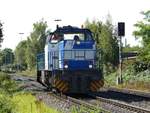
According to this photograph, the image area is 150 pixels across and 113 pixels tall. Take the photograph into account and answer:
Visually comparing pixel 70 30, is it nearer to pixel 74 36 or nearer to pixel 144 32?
pixel 74 36

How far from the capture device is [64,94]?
99.6ft

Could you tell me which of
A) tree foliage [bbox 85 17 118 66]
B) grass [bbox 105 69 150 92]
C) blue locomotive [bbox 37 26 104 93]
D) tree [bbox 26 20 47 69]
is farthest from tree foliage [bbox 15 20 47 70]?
blue locomotive [bbox 37 26 104 93]

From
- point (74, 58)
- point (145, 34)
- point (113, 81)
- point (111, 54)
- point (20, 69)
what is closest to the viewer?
point (74, 58)

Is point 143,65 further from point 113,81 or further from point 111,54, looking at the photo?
point 111,54

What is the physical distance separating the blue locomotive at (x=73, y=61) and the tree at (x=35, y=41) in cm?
6192

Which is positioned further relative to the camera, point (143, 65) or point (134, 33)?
point (143, 65)

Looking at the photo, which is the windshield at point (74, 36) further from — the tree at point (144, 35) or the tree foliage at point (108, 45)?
the tree foliage at point (108, 45)

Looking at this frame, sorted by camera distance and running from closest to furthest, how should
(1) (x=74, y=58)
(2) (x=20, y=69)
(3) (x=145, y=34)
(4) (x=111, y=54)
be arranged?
1. (1) (x=74, y=58)
2. (3) (x=145, y=34)
3. (4) (x=111, y=54)
4. (2) (x=20, y=69)

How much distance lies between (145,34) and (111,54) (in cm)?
1077

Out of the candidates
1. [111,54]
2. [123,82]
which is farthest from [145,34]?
[111,54]

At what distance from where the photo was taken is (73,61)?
30.0 m

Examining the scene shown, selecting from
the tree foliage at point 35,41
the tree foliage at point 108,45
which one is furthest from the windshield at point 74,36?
the tree foliage at point 35,41

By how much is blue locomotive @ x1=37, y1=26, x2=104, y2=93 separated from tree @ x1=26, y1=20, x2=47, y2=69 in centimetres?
6192

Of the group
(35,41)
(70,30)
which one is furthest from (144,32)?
(35,41)
